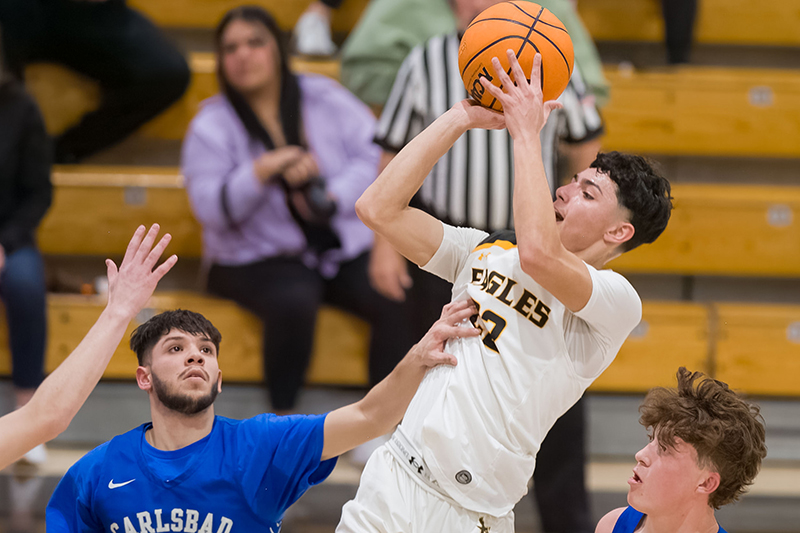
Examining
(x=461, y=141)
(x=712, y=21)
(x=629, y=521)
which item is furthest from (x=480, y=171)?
(x=712, y=21)

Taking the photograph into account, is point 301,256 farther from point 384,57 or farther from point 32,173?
point 32,173

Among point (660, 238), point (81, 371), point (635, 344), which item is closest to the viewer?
point (81, 371)

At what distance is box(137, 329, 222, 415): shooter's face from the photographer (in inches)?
91.7

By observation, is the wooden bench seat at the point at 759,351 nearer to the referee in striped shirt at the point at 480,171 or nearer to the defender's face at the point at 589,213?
the referee in striped shirt at the point at 480,171

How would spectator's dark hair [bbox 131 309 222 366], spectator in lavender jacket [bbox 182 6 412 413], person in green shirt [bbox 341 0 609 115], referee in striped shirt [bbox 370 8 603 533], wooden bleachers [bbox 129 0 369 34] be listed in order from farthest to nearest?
wooden bleachers [bbox 129 0 369 34] → spectator in lavender jacket [bbox 182 6 412 413] → person in green shirt [bbox 341 0 609 115] → referee in striped shirt [bbox 370 8 603 533] → spectator's dark hair [bbox 131 309 222 366]

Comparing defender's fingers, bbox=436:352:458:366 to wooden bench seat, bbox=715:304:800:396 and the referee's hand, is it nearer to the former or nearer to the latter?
the referee's hand

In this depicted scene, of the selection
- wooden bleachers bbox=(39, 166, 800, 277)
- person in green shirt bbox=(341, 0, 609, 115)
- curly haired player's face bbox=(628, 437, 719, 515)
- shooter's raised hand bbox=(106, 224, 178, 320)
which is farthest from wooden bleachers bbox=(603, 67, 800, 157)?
shooter's raised hand bbox=(106, 224, 178, 320)

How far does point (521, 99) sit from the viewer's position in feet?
6.92

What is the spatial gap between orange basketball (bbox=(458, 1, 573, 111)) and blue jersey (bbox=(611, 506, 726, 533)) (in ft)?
3.72

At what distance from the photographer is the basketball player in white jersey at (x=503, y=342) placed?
214cm

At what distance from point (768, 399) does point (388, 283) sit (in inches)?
91.3

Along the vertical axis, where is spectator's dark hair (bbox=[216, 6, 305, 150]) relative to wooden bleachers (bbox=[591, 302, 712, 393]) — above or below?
above

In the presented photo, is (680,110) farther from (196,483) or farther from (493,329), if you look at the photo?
(196,483)

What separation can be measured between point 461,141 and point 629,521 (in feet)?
7.35
